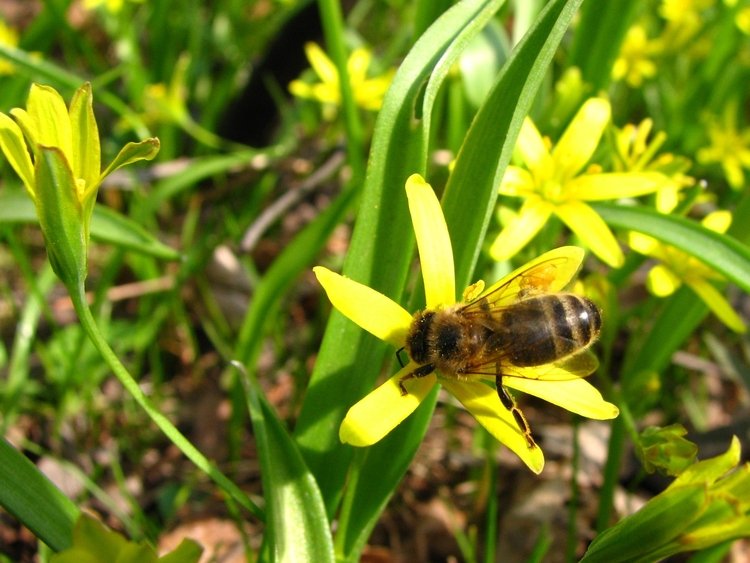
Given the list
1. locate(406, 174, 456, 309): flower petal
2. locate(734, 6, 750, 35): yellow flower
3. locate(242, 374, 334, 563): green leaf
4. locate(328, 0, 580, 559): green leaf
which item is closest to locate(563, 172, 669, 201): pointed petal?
locate(328, 0, 580, 559): green leaf

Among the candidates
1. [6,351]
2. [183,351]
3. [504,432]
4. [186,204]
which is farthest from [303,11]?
[504,432]

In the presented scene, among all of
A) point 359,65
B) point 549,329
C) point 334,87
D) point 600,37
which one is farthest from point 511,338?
point 359,65

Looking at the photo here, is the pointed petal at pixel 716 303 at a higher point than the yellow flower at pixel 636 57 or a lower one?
lower

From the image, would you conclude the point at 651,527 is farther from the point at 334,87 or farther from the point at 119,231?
the point at 334,87

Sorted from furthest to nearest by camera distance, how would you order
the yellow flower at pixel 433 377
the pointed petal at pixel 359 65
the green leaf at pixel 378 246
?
the pointed petal at pixel 359 65
the green leaf at pixel 378 246
the yellow flower at pixel 433 377

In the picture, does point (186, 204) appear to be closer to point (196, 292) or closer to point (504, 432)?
point (196, 292)

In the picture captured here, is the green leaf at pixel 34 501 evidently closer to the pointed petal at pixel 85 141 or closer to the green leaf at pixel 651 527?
the pointed petal at pixel 85 141

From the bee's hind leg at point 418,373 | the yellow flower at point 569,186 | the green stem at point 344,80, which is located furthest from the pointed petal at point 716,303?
the green stem at point 344,80
